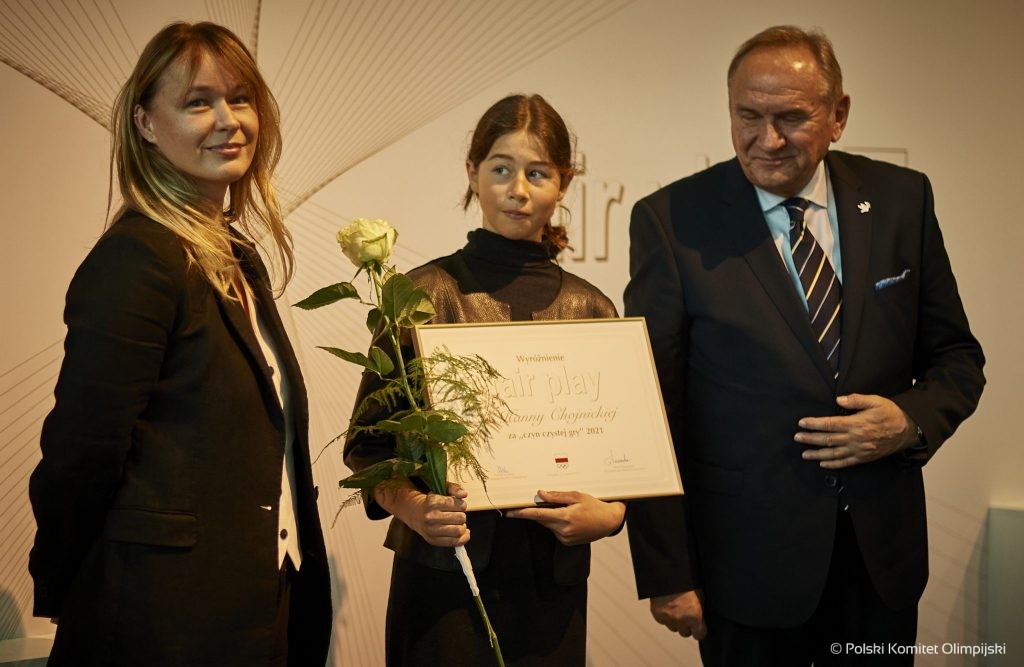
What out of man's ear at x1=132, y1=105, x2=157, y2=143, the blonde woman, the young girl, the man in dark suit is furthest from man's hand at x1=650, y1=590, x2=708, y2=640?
man's ear at x1=132, y1=105, x2=157, y2=143

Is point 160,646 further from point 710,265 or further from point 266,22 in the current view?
point 266,22

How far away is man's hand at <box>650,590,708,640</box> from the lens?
2.19 metres

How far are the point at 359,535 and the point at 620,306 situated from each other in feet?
3.91

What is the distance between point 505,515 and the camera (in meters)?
1.91

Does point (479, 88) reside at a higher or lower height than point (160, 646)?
higher

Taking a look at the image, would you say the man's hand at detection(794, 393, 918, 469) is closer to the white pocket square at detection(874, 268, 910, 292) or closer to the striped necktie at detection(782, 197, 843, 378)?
the striped necktie at detection(782, 197, 843, 378)

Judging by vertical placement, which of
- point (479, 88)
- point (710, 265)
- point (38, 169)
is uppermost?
point (479, 88)

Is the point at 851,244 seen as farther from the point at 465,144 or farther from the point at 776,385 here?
the point at 465,144

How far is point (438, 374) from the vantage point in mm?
1783

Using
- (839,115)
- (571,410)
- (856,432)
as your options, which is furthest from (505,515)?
(839,115)

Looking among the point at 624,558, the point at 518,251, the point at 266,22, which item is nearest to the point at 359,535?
the point at 624,558

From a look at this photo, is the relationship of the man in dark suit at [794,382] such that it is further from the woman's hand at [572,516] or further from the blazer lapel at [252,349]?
the blazer lapel at [252,349]

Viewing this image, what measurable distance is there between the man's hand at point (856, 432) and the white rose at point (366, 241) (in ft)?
3.28

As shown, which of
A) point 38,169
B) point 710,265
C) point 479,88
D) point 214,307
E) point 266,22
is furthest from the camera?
point 479,88
